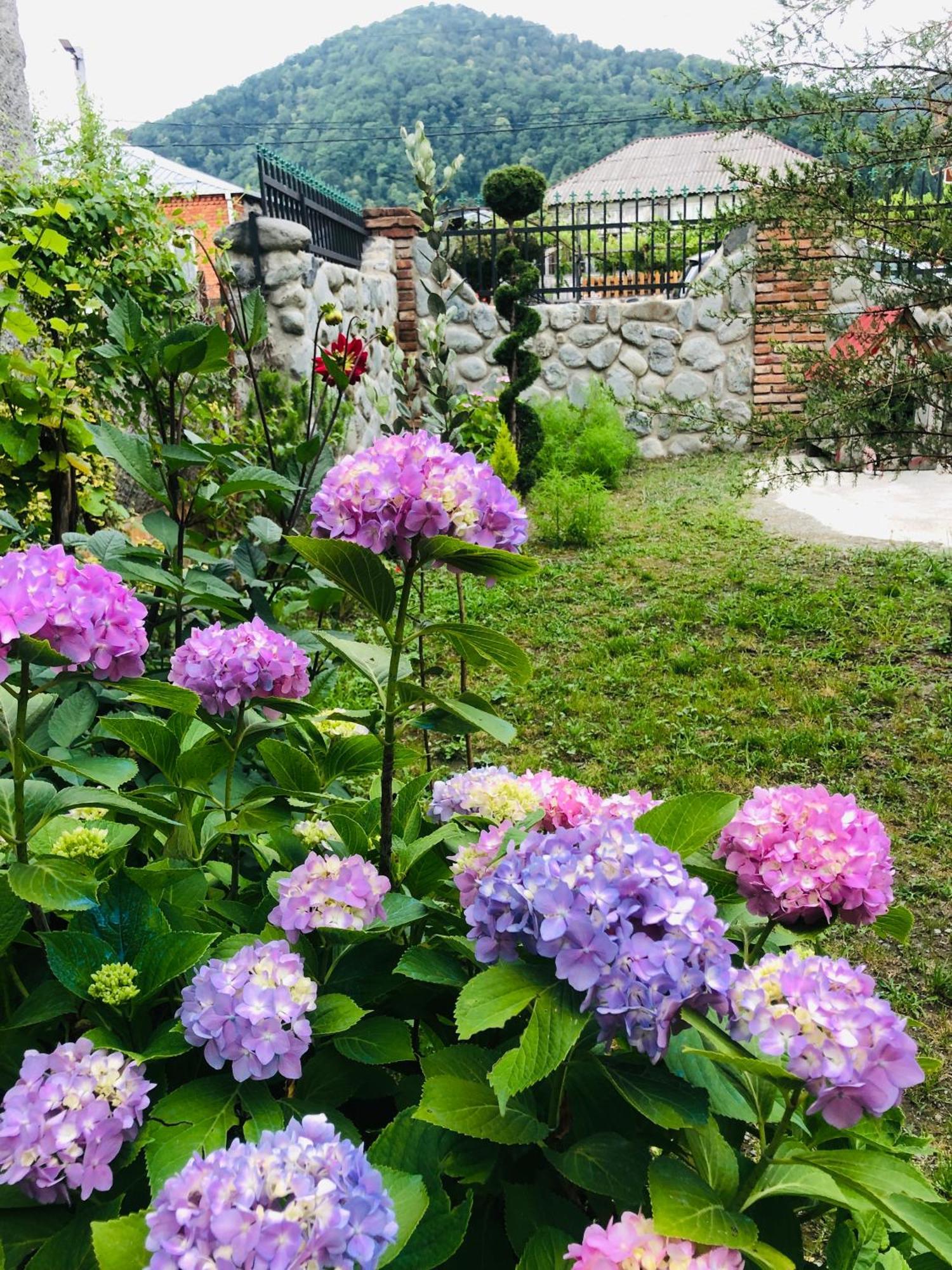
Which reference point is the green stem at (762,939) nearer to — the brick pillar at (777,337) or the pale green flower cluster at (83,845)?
the pale green flower cluster at (83,845)

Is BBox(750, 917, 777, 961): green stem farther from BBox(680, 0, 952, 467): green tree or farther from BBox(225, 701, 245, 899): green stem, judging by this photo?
BBox(680, 0, 952, 467): green tree

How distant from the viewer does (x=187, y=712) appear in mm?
1134

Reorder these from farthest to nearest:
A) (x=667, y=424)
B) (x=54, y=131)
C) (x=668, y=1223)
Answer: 1. (x=54, y=131)
2. (x=667, y=424)
3. (x=668, y=1223)

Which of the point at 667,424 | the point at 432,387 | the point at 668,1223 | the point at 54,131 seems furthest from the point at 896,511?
the point at 54,131

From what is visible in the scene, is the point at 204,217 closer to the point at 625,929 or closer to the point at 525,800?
the point at 525,800

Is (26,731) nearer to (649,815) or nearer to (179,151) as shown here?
(649,815)

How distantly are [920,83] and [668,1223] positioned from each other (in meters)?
4.21

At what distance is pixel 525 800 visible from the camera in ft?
3.87

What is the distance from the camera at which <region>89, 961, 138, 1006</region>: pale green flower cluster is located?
33.0 inches

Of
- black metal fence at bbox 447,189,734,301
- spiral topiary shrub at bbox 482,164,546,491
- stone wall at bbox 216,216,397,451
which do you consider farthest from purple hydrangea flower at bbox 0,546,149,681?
black metal fence at bbox 447,189,734,301

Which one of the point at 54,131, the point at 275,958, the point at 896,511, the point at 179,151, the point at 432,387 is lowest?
the point at 896,511

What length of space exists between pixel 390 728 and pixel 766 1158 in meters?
0.61

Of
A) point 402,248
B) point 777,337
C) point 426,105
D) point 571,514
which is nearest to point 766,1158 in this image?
point 571,514

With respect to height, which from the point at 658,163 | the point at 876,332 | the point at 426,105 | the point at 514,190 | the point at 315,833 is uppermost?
the point at 426,105
